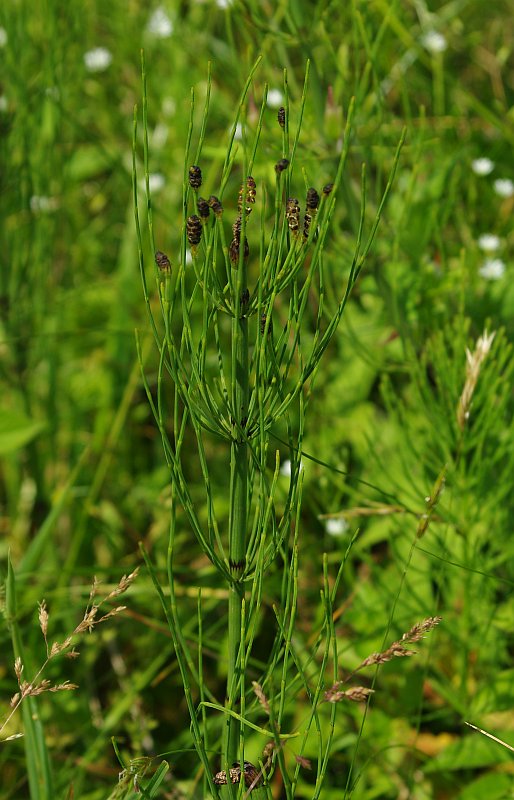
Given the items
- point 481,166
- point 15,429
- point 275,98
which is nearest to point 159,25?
point 275,98

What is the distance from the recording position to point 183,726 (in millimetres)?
2117

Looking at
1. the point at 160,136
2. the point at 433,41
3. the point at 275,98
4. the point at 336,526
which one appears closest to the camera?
the point at 336,526

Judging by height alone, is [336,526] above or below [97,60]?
below

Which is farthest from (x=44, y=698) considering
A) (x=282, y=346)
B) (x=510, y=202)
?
(x=510, y=202)

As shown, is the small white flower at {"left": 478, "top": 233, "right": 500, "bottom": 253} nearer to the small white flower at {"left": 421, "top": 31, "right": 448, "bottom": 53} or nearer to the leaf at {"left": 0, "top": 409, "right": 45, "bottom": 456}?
the small white flower at {"left": 421, "top": 31, "right": 448, "bottom": 53}

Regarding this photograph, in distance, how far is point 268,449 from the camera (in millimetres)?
2387

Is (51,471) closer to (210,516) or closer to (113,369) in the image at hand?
(113,369)

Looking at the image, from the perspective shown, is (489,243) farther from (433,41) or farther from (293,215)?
(293,215)

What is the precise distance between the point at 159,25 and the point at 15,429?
6.16 ft

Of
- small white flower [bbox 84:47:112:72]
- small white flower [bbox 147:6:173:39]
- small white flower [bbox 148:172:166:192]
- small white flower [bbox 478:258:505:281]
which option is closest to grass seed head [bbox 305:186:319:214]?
small white flower [bbox 478:258:505:281]

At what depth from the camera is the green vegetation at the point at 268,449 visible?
1.16 meters

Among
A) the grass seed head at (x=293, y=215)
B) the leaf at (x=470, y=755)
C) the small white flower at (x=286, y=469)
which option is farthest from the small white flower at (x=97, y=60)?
the leaf at (x=470, y=755)

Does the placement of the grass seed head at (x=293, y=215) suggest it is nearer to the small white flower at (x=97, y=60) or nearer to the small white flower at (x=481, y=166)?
the small white flower at (x=481, y=166)

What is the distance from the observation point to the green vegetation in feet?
3.81
